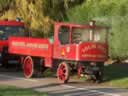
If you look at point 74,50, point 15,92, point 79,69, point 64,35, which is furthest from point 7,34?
point 15,92

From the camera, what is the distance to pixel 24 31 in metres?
30.4

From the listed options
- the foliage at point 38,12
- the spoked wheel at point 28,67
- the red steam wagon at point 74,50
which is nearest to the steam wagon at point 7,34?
the spoked wheel at point 28,67

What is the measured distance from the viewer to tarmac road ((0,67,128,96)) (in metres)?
19.9

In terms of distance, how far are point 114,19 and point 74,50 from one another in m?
6.23

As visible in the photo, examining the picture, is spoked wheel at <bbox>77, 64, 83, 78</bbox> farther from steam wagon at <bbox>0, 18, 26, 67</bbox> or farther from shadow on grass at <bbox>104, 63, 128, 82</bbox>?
steam wagon at <bbox>0, 18, 26, 67</bbox>

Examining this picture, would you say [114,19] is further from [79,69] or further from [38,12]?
[38,12]

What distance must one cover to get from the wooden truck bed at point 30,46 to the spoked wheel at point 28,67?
27 centimetres

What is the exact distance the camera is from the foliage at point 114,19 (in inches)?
1115

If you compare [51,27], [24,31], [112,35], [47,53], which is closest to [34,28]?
[51,27]

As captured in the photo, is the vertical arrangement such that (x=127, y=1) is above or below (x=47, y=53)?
above

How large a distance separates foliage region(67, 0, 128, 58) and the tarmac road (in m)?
4.72

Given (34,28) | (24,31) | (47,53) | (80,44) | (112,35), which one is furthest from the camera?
(34,28)

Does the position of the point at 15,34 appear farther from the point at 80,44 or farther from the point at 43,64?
the point at 80,44

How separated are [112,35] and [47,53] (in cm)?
491
